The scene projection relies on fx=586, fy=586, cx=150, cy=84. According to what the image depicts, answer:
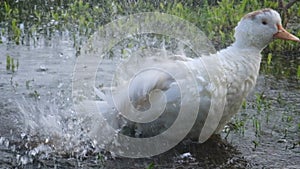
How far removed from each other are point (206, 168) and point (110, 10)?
651 cm

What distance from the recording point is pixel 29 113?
516cm

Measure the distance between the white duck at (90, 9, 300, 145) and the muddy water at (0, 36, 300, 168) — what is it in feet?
0.76

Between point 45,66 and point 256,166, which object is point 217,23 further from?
point 256,166

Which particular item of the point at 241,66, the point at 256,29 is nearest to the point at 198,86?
the point at 241,66

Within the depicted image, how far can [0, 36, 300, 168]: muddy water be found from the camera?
14.3 feet

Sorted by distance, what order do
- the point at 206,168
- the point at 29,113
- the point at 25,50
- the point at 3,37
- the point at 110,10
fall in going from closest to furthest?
the point at 206,168, the point at 29,113, the point at 25,50, the point at 3,37, the point at 110,10

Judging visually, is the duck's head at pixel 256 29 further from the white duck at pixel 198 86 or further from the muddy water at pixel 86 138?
the muddy water at pixel 86 138

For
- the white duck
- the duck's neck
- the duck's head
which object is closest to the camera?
the white duck

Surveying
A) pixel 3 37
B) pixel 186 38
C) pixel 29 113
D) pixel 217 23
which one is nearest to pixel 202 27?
pixel 217 23

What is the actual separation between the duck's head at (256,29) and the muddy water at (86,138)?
73 cm

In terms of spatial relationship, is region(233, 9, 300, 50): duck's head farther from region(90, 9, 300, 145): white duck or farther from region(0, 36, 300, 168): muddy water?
region(0, 36, 300, 168): muddy water

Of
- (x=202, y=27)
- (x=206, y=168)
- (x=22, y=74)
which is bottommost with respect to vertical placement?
(x=206, y=168)

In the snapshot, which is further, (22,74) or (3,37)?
(3,37)

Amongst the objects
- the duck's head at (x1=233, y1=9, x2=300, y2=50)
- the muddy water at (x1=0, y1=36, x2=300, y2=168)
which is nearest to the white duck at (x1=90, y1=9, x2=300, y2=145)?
the duck's head at (x1=233, y1=9, x2=300, y2=50)
